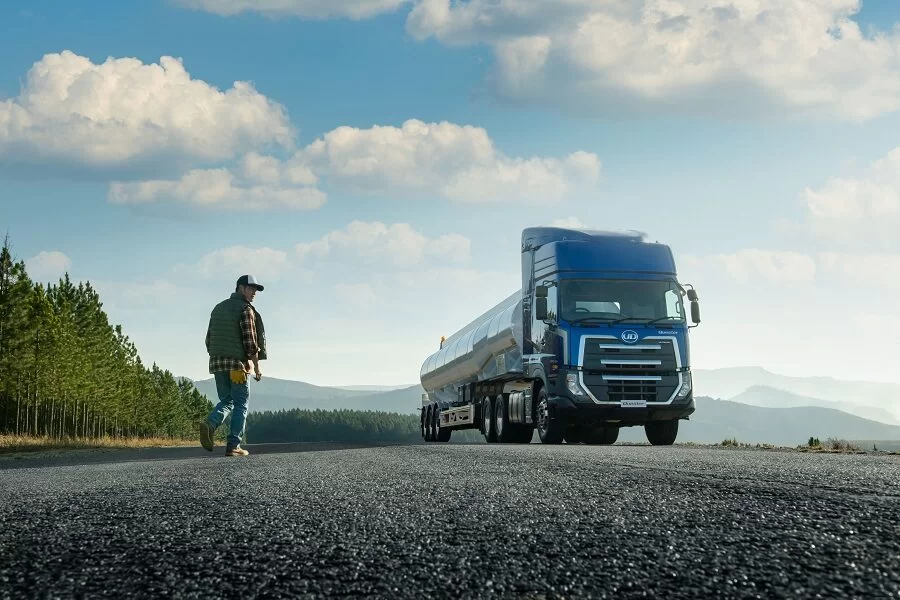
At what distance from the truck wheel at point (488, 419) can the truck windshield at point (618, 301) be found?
223 inches

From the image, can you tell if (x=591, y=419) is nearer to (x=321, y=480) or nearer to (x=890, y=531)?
(x=321, y=480)

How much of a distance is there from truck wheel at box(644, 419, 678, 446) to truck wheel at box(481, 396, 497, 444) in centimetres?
418

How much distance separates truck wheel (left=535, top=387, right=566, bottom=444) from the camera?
56.1 ft

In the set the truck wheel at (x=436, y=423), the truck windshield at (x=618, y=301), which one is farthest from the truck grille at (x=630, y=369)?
the truck wheel at (x=436, y=423)

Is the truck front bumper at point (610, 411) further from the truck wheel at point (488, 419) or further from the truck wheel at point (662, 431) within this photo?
the truck wheel at point (488, 419)

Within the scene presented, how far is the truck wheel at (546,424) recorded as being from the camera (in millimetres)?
17094

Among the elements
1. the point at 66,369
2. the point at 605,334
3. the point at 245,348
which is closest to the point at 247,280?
the point at 245,348

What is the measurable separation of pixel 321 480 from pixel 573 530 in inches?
132

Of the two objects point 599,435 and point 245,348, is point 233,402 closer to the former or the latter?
point 245,348

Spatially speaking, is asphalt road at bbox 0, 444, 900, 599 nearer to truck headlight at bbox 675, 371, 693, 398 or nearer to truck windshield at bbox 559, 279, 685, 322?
truck windshield at bbox 559, 279, 685, 322

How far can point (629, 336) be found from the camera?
1658cm

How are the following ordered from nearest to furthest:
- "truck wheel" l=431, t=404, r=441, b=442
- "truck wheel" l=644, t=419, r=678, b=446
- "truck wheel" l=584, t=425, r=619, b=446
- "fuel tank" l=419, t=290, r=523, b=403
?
"truck wheel" l=644, t=419, r=678, b=446 < "fuel tank" l=419, t=290, r=523, b=403 < "truck wheel" l=584, t=425, r=619, b=446 < "truck wheel" l=431, t=404, r=441, b=442

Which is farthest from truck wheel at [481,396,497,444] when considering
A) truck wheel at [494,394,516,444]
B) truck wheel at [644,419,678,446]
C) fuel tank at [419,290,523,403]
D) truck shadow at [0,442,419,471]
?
truck shadow at [0,442,419,471]

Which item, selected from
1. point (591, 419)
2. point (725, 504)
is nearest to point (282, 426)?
point (591, 419)
